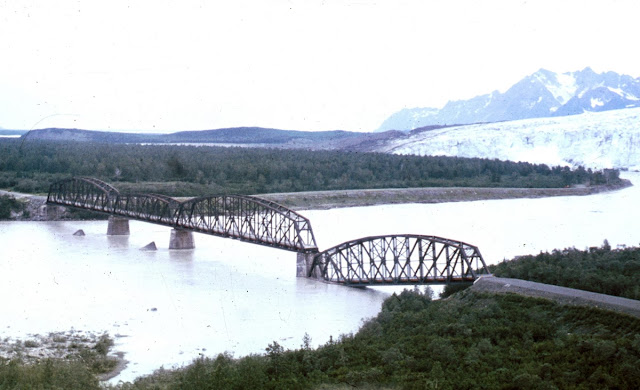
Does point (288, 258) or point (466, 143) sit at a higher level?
point (466, 143)

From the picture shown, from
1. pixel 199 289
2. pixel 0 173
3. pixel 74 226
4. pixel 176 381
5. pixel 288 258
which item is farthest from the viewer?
pixel 0 173

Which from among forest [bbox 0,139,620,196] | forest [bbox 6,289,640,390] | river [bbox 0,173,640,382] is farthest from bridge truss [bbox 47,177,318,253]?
forest [bbox 6,289,640,390]

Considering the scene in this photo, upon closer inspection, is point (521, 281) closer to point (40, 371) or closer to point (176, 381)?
point (176, 381)

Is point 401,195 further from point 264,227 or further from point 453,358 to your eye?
point 453,358

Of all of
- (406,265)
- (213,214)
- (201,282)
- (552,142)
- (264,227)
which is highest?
(552,142)

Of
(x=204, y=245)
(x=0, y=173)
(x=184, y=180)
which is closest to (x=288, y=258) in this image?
(x=204, y=245)

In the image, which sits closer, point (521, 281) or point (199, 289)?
point (521, 281)

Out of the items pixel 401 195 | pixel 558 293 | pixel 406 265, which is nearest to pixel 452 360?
pixel 558 293

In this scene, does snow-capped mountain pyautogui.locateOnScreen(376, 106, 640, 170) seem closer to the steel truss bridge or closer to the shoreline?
the shoreline
